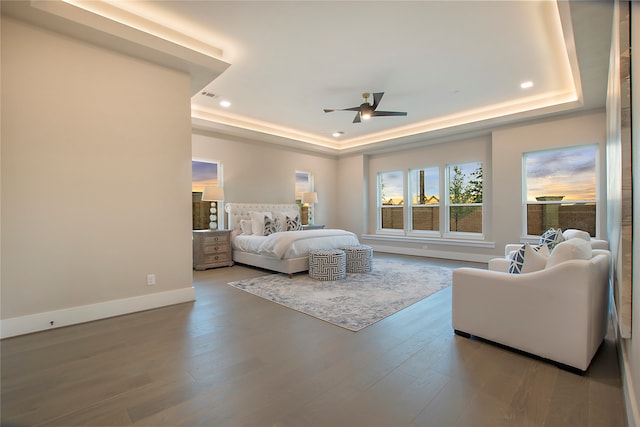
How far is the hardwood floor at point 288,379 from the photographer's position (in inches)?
62.7

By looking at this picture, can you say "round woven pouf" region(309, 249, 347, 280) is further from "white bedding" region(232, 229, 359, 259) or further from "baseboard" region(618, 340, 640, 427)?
"baseboard" region(618, 340, 640, 427)

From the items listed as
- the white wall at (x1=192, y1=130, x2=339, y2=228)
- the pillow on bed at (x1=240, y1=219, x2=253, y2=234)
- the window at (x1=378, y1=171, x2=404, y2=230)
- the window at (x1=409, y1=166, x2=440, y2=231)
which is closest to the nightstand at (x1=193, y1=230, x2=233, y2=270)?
the pillow on bed at (x1=240, y1=219, x2=253, y2=234)

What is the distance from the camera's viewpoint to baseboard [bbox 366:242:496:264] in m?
6.35

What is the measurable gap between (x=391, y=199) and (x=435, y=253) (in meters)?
1.94

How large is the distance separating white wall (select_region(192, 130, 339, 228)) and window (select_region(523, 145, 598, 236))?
15.9 ft

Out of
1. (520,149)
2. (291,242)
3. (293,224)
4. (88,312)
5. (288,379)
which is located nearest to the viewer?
(288,379)

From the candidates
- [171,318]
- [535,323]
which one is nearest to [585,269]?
[535,323]

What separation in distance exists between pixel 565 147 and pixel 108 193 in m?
6.98

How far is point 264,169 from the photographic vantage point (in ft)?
23.5

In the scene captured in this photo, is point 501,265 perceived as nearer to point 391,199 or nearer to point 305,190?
point 391,199

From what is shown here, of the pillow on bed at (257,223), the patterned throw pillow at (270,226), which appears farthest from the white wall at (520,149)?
the pillow on bed at (257,223)

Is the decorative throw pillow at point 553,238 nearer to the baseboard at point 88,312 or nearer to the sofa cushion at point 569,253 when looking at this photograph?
the sofa cushion at point 569,253

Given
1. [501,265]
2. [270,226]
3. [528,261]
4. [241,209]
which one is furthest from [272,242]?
[528,261]

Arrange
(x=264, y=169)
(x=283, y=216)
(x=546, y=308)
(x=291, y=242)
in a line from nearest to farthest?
(x=546, y=308) → (x=291, y=242) → (x=283, y=216) → (x=264, y=169)
